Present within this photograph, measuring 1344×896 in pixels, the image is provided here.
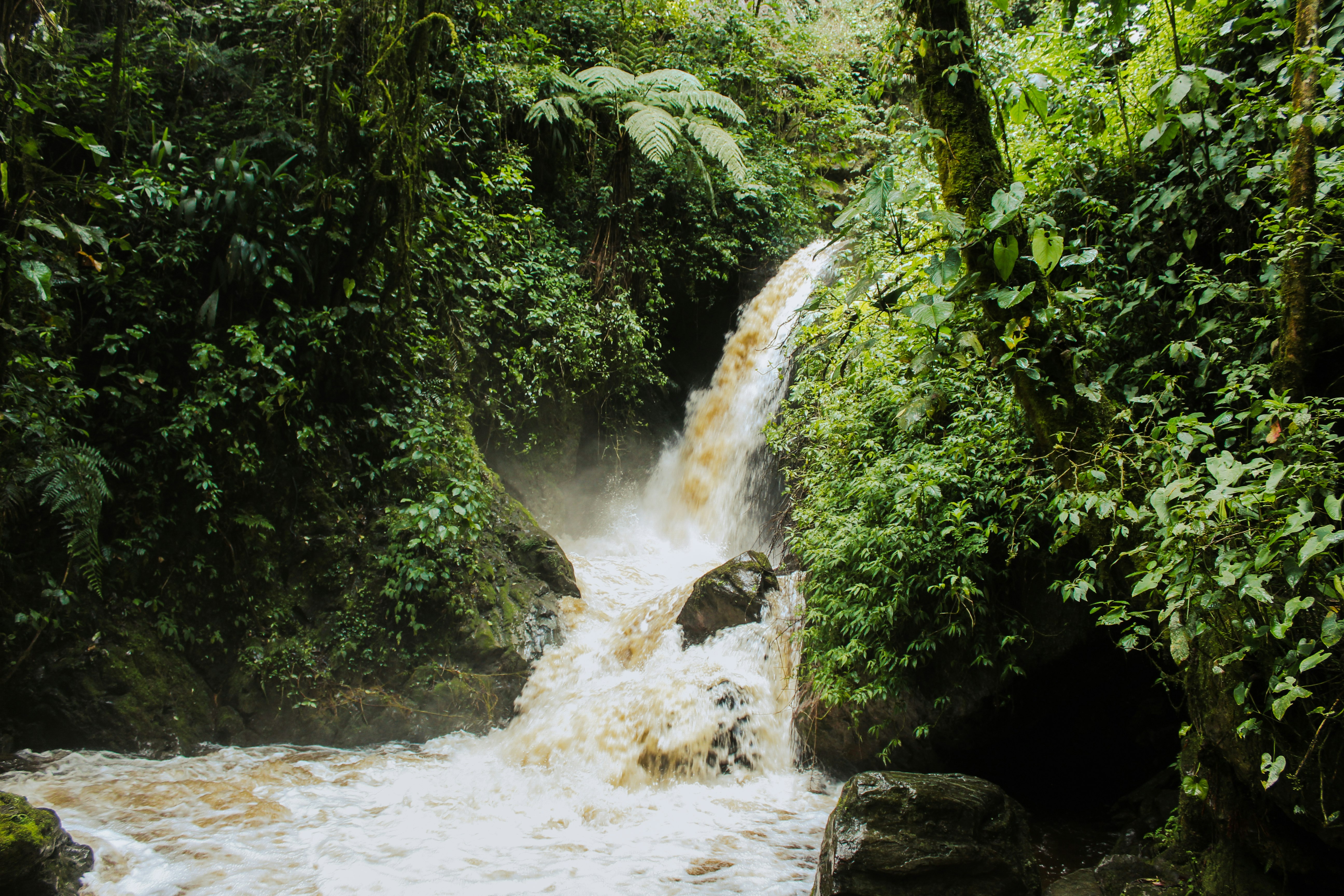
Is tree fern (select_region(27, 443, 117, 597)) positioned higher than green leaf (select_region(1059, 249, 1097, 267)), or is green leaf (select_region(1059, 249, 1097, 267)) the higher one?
green leaf (select_region(1059, 249, 1097, 267))

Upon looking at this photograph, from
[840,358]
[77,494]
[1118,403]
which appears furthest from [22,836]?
Answer: [1118,403]

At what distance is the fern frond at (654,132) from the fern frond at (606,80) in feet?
1.34

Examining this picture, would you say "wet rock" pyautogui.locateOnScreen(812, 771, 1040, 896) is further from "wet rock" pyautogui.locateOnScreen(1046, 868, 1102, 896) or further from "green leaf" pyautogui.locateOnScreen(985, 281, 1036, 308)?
"green leaf" pyautogui.locateOnScreen(985, 281, 1036, 308)

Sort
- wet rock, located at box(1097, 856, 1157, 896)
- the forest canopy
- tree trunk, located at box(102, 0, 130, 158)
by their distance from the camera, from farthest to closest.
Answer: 1. tree trunk, located at box(102, 0, 130, 158)
2. wet rock, located at box(1097, 856, 1157, 896)
3. the forest canopy

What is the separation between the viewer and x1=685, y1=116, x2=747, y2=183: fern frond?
8875 millimetres

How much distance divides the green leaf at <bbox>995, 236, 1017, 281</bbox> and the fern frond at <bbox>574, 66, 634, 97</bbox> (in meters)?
7.62

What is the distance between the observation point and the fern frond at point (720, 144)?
29.1 feet

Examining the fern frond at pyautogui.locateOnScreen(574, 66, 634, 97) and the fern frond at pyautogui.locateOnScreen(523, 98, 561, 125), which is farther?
the fern frond at pyautogui.locateOnScreen(574, 66, 634, 97)

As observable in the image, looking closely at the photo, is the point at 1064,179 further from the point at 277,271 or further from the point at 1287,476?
the point at 277,271

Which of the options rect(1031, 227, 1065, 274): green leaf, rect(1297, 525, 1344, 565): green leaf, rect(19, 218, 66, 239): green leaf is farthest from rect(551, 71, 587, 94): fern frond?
rect(1297, 525, 1344, 565): green leaf

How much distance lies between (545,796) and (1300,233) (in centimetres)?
503

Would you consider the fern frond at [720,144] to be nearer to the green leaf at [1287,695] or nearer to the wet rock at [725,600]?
the wet rock at [725,600]

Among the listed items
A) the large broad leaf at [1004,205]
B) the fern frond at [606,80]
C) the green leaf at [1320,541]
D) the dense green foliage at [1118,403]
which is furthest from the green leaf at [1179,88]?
the fern frond at [606,80]

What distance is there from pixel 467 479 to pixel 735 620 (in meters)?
2.69
